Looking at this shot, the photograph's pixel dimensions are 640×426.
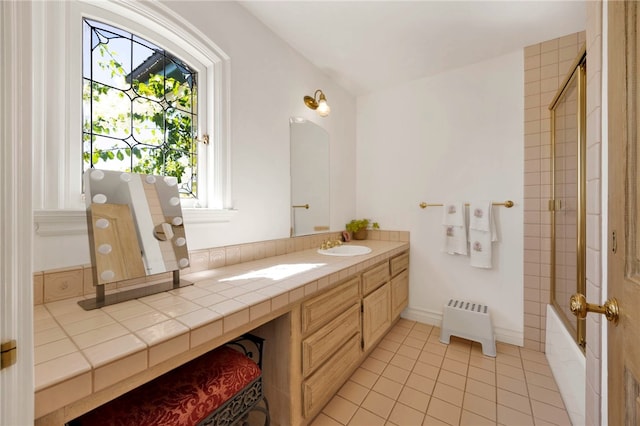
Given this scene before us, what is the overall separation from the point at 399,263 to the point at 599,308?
5.77 feet

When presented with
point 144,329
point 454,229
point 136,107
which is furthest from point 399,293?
point 136,107

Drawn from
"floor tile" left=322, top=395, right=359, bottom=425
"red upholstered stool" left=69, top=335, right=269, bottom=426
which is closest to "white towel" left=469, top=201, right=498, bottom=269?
"floor tile" left=322, top=395, right=359, bottom=425

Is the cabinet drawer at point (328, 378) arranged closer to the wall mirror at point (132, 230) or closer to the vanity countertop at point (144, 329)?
the vanity countertop at point (144, 329)

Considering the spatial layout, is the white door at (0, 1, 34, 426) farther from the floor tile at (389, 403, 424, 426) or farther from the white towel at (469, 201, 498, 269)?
the white towel at (469, 201, 498, 269)

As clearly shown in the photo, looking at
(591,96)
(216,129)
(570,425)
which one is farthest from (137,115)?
(570,425)

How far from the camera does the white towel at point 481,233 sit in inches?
84.1

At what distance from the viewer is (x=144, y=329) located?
2.41 feet

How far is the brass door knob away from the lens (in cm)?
57

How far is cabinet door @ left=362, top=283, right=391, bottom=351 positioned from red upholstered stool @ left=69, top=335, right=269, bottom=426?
896 mm

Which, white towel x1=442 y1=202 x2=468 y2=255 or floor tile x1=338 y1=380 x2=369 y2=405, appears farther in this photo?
white towel x1=442 y1=202 x2=468 y2=255

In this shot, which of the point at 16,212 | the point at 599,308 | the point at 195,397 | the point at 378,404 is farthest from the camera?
the point at 378,404

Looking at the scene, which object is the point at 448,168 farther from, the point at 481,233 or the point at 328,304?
the point at 328,304

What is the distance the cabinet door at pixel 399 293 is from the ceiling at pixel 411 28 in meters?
1.94

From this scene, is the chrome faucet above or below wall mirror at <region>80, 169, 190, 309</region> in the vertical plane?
below
